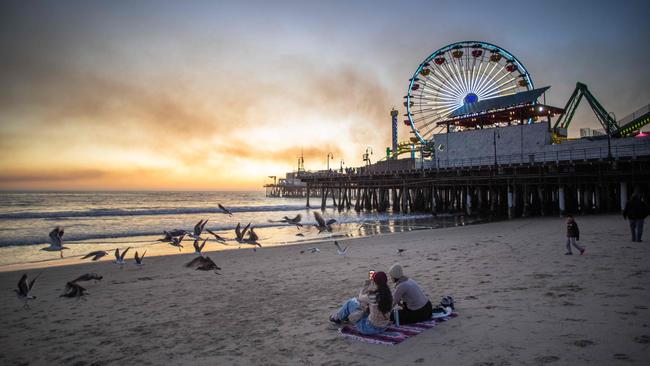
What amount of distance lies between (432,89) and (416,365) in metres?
53.5

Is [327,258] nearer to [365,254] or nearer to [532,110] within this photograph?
[365,254]

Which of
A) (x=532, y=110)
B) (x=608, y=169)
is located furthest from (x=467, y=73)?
(x=608, y=169)

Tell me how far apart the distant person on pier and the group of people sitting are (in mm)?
9995

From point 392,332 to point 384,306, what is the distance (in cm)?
39

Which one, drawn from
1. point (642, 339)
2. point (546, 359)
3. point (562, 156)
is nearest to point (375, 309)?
point (546, 359)

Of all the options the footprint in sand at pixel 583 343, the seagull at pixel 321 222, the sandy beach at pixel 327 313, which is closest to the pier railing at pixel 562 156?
the seagull at pixel 321 222

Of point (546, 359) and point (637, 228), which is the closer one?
point (546, 359)

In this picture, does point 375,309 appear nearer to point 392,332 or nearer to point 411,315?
point 392,332

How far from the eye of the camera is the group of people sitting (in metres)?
5.05

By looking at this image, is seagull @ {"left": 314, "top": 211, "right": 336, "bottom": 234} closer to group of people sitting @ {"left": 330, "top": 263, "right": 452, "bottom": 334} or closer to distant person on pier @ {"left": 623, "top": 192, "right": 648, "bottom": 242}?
group of people sitting @ {"left": 330, "top": 263, "right": 452, "bottom": 334}

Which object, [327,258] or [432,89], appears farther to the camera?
[432,89]

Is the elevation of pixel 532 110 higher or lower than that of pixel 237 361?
higher

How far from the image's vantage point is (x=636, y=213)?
36.9ft

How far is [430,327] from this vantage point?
520 centimetres
